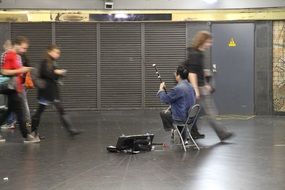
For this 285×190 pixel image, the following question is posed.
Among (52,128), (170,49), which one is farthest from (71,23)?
(52,128)

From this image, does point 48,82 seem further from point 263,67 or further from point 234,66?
point 263,67

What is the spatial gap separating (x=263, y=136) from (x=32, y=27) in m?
7.21

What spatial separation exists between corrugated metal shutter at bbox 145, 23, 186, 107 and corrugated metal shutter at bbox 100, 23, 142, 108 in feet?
0.80

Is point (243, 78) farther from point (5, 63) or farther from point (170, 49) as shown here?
point (5, 63)

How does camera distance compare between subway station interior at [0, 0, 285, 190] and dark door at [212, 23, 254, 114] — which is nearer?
subway station interior at [0, 0, 285, 190]

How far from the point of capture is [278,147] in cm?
845

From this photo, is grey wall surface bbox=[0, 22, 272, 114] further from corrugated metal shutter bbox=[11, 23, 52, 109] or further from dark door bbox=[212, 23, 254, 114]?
dark door bbox=[212, 23, 254, 114]

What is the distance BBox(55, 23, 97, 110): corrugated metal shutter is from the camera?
1407 cm

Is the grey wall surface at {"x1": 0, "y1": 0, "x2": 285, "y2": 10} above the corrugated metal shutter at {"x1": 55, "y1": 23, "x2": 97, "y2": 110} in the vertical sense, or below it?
above

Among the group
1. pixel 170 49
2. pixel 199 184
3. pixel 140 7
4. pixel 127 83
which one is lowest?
pixel 199 184

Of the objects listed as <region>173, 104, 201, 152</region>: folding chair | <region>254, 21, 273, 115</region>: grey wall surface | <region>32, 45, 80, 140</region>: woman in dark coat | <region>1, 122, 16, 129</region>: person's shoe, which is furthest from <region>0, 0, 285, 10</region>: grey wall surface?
<region>173, 104, 201, 152</region>: folding chair

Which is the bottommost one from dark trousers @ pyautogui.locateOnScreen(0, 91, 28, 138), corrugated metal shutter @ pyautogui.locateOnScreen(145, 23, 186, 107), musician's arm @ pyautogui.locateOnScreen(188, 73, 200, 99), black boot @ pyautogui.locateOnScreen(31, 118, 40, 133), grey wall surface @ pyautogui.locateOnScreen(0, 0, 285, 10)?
black boot @ pyautogui.locateOnScreen(31, 118, 40, 133)

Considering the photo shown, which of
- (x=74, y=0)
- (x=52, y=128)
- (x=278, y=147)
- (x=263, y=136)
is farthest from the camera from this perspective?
(x=74, y=0)

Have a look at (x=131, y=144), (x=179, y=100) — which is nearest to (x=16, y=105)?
(x=131, y=144)
